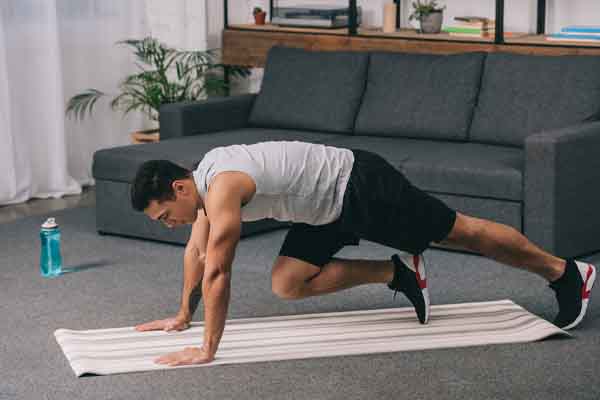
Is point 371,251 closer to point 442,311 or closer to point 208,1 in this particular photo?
point 442,311

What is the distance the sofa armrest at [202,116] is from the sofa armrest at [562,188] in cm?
179

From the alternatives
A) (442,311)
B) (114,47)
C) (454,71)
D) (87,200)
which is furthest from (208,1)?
(442,311)

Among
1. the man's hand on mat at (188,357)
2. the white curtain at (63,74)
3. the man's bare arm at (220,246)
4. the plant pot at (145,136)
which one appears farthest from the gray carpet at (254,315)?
the plant pot at (145,136)

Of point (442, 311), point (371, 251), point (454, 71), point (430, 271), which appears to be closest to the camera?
point (442, 311)

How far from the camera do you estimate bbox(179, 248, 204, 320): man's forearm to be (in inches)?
132

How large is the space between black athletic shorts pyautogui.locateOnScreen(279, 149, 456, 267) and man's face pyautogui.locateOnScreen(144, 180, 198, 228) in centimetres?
49

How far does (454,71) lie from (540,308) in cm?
165

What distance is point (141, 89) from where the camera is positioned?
6449mm

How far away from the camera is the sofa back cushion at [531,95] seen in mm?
4723

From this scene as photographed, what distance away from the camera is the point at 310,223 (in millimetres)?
3373

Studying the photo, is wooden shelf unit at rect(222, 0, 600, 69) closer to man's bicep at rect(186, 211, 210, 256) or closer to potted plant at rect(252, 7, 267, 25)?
potted plant at rect(252, 7, 267, 25)

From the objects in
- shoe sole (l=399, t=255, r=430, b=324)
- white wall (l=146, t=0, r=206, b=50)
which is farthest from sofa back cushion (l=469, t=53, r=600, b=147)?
white wall (l=146, t=0, r=206, b=50)

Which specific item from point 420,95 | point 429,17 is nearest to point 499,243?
point 420,95

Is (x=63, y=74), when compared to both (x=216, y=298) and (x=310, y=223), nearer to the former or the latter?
(x=310, y=223)
